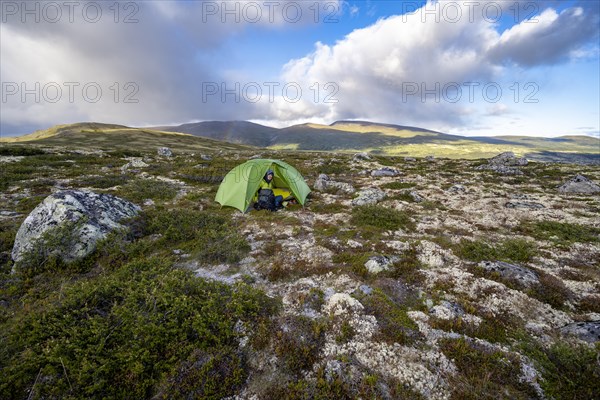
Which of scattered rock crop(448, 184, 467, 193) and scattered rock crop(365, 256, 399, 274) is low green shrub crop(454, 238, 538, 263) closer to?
scattered rock crop(365, 256, 399, 274)

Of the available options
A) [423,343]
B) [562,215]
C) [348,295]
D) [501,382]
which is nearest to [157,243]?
[348,295]

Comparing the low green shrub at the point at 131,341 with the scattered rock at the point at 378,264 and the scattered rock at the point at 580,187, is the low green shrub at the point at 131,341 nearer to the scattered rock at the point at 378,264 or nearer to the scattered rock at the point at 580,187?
the scattered rock at the point at 378,264

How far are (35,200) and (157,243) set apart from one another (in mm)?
10797

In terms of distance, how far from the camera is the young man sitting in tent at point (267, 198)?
50.1ft

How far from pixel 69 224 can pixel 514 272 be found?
611 inches

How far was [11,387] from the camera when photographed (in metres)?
4.35

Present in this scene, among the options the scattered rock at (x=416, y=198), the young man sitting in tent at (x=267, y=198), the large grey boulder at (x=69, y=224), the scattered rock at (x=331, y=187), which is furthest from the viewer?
the scattered rock at (x=331, y=187)

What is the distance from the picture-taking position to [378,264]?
344 inches

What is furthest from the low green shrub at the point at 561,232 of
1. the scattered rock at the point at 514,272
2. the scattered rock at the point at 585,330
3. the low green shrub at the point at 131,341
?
the low green shrub at the point at 131,341

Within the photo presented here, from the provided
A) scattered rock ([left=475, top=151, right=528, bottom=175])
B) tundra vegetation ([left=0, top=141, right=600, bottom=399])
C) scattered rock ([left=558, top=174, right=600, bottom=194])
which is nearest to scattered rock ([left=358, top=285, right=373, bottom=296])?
tundra vegetation ([left=0, top=141, right=600, bottom=399])

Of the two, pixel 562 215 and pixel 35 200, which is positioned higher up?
pixel 35 200

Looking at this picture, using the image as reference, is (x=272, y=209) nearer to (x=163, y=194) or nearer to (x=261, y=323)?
(x=163, y=194)

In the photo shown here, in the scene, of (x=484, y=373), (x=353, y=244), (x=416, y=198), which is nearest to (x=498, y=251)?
(x=353, y=244)

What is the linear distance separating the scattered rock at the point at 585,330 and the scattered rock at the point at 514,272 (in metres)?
1.70
